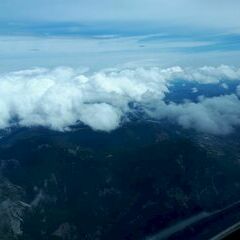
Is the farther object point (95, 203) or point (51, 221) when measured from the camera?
point (95, 203)

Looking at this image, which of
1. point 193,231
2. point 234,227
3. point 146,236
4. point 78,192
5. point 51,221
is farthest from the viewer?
point 78,192

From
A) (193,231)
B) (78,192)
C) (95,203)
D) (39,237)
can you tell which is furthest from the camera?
(78,192)

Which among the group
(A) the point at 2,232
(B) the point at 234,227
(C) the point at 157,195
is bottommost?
(A) the point at 2,232

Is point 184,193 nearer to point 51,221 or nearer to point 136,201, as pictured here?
point 136,201

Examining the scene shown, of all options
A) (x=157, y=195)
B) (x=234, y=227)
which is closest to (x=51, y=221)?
(x=157, y=195)

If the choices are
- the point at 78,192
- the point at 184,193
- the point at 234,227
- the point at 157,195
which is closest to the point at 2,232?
the point at 78,192

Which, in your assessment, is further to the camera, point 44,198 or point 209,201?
point 44,198

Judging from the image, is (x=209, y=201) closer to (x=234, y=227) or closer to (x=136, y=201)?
(x=136, y=201)

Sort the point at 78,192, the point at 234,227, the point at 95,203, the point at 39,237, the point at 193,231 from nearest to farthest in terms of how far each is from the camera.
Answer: the point at 234,227, the point at 193,231, the point at 39,237, the point at 95,203, the point at 78,192

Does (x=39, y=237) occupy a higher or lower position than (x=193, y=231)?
lower
